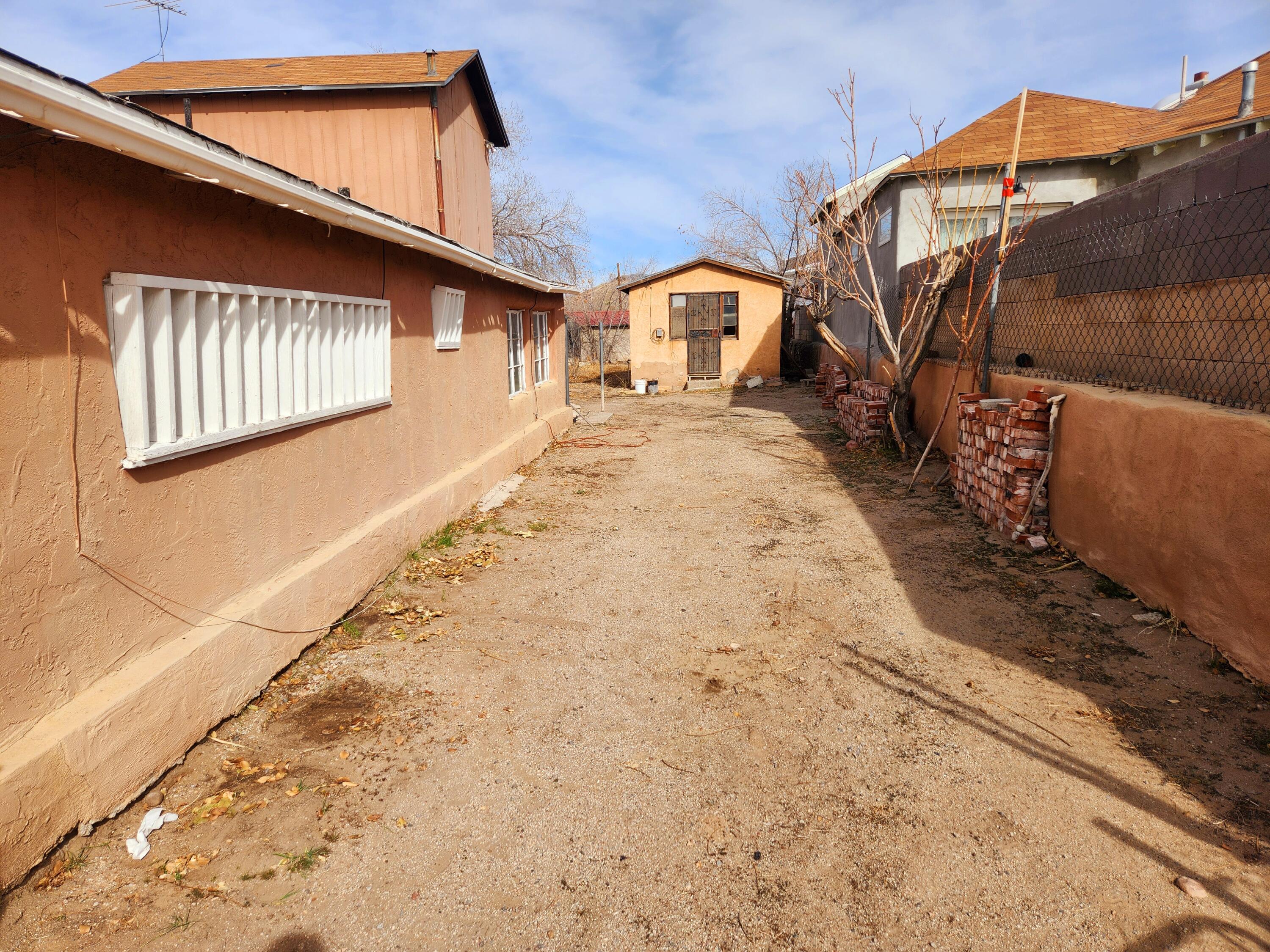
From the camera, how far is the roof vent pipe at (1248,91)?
1138 cm

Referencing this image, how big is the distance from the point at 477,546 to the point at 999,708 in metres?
4.25

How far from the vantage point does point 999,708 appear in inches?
140

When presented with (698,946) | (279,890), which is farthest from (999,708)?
(279,890)

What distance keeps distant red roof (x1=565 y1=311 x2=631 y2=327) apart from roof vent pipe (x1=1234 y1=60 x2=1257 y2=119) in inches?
797

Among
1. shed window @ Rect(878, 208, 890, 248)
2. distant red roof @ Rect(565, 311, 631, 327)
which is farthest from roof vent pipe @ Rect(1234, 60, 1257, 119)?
distant red roof @ Rect(565, 311, 631, 327)

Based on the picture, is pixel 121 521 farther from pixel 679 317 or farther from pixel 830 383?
pixel 679 317

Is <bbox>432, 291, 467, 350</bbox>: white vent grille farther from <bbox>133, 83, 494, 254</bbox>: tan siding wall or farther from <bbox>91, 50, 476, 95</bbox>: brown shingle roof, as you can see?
<bbox>91, 50, 476, 95</bbox>: brown shingle roof

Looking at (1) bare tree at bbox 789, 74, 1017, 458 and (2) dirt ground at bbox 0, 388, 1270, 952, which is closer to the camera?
(2) dirt ground at bbox 0, 388, 1270, 952

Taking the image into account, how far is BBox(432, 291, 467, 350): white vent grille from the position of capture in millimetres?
6777

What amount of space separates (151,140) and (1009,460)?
18.9ft

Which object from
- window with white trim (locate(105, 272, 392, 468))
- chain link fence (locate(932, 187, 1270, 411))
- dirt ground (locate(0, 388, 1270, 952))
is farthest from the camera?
chain link fence (locate(932, 187, 1270, 411))

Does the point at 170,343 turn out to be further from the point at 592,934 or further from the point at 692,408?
the point at 692,408

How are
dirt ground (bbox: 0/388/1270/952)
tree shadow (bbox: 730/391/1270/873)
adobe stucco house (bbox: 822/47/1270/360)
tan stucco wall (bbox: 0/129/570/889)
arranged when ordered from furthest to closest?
1. adobe stucco house (bbox: 822/47/1270/360)
2. tree shadow (bbox: 730/391/1270/873)
3. tan stucco wall (bbox: 0/129/570/889)
4. dirt ground (bbox: 0/388/1270/952)

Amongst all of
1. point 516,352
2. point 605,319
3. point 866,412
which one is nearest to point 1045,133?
point 866,412
